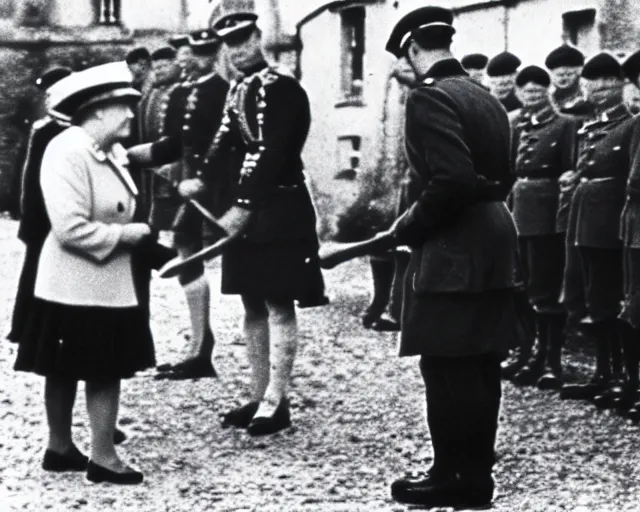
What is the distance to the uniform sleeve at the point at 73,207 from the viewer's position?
582 cm

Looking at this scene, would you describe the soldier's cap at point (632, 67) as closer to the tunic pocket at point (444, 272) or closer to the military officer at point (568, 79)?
the military officer at point (568, 79)

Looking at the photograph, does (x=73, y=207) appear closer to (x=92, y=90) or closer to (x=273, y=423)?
(x=92, y=90)

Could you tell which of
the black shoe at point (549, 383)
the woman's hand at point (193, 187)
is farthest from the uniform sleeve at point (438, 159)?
the black shoe at point (549, 383)

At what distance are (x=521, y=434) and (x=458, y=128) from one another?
2284 mm

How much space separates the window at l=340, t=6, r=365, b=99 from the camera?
15523 mm

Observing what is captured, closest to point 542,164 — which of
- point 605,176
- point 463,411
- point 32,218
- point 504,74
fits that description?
point 605,176

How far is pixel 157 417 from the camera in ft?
24.4

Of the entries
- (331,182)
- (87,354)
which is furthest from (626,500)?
(331,182)

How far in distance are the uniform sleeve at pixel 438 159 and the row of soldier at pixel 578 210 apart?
229 centimetres

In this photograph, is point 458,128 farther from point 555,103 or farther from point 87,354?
point 555,103

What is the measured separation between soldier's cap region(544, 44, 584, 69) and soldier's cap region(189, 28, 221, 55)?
210cm

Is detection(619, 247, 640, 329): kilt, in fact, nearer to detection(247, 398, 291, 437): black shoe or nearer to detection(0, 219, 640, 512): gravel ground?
detection(0, 219, 640, 512): gravel ground

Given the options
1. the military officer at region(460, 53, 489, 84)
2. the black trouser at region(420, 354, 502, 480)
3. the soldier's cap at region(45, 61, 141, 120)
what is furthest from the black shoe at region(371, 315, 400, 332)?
the black trouser at region(420, 354, 502, 480)

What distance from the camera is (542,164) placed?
8.68 m
